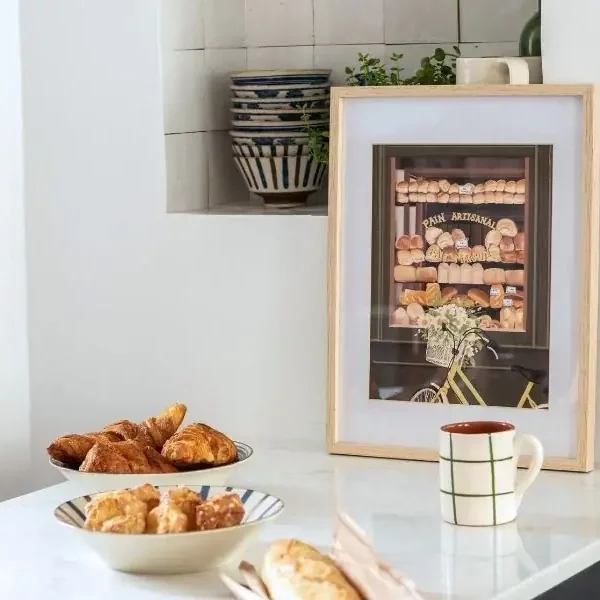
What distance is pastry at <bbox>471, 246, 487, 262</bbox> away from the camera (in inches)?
61.3

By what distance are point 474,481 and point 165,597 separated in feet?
1.15

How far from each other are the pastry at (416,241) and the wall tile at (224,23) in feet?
1.54

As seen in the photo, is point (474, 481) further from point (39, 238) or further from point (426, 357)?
point (39, 238)

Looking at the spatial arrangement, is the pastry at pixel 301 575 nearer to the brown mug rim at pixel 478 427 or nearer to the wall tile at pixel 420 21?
the brown mug rim at pixel 478 427

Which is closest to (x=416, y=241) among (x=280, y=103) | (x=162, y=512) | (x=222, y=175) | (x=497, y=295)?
(x=497, y=295)

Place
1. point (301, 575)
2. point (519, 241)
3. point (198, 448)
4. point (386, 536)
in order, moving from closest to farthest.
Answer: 1. point (301, 575)
2. point (386, 536)
3. point (198, 448)
4. point (519, 241)

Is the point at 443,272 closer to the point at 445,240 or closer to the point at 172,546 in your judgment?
the point at 445,240

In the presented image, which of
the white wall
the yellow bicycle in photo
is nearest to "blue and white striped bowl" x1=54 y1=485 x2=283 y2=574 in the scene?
the yellow bicycle in photo

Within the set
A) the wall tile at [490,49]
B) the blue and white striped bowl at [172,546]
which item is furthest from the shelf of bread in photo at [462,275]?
the blue and white striped bowl at [172,546]

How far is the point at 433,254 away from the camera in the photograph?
5.18ft

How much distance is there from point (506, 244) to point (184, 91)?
52 cm

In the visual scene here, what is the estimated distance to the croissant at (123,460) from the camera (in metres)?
1.33

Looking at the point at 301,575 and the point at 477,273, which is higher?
the point at 477,273

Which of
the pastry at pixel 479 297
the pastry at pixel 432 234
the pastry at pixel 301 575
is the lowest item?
the pastry at pixel 301 575
